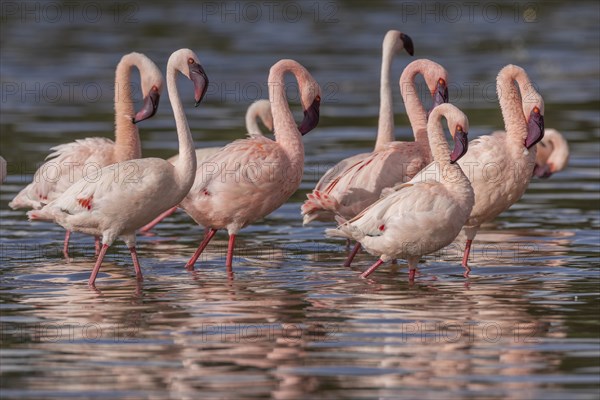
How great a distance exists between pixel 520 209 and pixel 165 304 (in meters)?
5.78

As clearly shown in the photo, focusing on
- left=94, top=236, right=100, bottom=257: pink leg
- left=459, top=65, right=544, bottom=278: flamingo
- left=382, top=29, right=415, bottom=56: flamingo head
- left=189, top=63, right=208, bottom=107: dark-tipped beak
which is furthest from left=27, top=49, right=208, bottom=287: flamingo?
left=382, top=29, right=415, bottom=56: flamingo head

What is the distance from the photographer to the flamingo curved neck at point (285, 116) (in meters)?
11.5

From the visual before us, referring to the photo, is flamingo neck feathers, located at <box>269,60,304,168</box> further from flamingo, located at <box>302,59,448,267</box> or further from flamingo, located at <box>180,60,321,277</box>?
flamingo, located at <box>302,59,448,267</box>

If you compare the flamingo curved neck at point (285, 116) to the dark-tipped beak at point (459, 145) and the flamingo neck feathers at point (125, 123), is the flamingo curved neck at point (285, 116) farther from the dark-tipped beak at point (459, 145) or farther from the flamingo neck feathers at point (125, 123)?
the dark-tipped beak at point (459, 145)

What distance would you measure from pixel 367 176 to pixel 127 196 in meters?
2.34

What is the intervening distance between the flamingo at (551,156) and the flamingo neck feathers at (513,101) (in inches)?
144

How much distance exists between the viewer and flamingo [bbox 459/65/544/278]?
11.4 m

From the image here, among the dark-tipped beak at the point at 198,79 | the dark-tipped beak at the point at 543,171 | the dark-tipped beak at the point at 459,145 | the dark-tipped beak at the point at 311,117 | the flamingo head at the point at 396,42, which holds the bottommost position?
the dark-tipped beak at the point at 543,171

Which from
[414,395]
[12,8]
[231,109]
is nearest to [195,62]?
[414,395]

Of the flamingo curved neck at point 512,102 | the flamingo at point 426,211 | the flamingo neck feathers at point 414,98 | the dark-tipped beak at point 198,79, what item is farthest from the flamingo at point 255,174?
the flamingo curved neck at point 512,102

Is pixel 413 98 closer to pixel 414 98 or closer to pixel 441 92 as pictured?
pixel 414 98

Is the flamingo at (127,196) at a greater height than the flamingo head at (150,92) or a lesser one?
lesser

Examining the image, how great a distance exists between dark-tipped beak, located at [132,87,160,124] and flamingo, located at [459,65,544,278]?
104 inches

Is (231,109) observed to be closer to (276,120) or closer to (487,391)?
(276,120)
